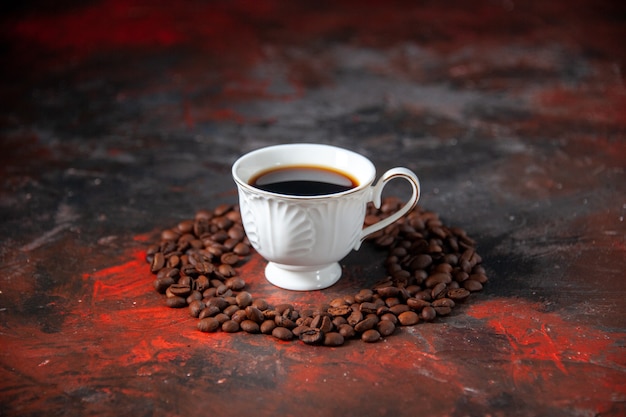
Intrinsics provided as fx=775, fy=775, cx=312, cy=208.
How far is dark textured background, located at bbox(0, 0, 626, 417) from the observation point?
5.44ft

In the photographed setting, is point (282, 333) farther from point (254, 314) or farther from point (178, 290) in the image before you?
point (178, 290)

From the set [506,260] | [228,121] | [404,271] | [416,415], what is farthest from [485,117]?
[416,415]

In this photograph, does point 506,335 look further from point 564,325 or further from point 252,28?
point 252,28

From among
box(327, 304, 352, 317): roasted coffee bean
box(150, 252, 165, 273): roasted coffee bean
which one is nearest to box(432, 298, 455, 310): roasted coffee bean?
box(327, 304, 352, 317): roasted coffee bean

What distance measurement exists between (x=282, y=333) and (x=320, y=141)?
1.46 metres

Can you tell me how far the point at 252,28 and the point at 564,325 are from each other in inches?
121

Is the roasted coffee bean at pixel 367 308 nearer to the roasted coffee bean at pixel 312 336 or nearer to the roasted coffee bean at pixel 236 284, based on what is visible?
the roasted coffee bean at pixel 312 336

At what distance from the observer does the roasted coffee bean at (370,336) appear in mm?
1787

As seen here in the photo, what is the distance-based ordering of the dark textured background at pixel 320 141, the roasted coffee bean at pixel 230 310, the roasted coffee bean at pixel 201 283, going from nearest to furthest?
the dark textured background at pixel 320 141 < the roasted coffee bean at pixel 230 310 < the roasted coffee bean at pixel 201 283

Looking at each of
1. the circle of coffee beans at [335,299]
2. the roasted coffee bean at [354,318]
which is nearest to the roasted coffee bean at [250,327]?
the circle of coffee beans at [335,299]

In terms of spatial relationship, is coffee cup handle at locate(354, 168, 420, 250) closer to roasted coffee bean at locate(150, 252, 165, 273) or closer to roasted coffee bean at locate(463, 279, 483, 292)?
roasted coffee bean at locate(463, 279, 483, 292)

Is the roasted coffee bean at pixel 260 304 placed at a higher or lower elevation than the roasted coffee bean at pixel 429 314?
lower

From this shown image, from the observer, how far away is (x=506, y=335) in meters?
1.83

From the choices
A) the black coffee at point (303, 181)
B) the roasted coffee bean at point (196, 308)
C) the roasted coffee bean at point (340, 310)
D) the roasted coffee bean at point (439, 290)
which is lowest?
the roasted coffee bean at point (196, 308)
